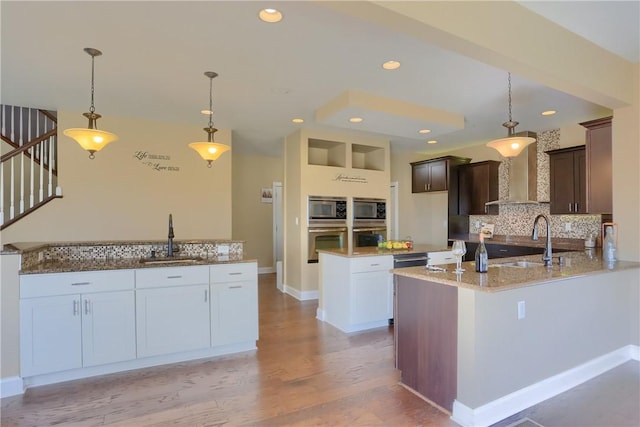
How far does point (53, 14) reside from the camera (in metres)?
2.35

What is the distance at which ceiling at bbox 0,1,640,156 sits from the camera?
2359mm

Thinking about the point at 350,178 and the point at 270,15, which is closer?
the point at 270,15

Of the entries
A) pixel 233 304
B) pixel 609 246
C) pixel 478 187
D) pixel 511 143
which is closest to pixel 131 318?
pixel 233 304

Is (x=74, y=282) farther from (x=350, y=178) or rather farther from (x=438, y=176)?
(x=438, y=176)

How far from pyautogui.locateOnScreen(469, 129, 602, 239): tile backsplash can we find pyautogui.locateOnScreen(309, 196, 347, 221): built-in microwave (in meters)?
2.77

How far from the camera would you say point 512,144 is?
10.1 ft

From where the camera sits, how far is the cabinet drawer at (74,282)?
2.65m

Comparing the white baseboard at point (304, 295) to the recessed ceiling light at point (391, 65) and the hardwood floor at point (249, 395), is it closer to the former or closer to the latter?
the hardwood floor at point (249, 395)

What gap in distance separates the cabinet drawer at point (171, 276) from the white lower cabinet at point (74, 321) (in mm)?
101

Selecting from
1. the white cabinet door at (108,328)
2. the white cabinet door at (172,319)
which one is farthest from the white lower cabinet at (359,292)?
the white cabinet door at (108,328)

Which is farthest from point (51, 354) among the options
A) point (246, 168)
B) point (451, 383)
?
point (246, 168)

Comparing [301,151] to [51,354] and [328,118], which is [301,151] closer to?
[328,118]

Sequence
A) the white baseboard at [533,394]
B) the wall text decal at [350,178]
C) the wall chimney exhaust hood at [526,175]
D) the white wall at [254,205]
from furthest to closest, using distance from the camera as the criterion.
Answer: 1. the white wall at [254,205]
2. the wall text decal at [350,178]
3. the wall chimney exhaust hood at [526,175]
4. the white baseboard at [533,394]

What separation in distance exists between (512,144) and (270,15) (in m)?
2.33
